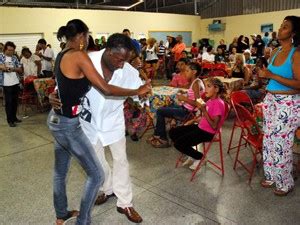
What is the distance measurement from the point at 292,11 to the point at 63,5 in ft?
31.2

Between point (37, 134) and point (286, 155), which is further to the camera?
point (37, 134)

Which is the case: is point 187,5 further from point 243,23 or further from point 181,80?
point 181,80

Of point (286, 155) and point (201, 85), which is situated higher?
point (201, 85)

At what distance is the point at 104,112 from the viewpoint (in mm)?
2365

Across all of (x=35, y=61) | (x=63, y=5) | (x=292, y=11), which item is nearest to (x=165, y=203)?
(x=35, y=61)

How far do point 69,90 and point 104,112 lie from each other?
0.44 metres

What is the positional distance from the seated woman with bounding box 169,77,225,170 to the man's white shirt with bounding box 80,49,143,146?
1.08 meters

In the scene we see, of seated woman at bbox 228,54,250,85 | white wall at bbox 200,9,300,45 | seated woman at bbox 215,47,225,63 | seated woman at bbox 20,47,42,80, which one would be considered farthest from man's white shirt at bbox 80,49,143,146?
white wall at bbox 200,9,300,45

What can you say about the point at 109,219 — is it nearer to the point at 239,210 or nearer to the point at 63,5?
the point at 239,210

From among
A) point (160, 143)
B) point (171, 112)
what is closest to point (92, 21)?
point (171, 112)

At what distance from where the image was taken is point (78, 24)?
2086 millimetres

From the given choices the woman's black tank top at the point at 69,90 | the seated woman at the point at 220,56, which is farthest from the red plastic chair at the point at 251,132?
the seated woman at the point at 220,56

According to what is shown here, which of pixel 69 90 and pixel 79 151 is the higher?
pixel 69 90

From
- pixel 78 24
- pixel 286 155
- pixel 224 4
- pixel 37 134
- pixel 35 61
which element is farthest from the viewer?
pixel 224 4
